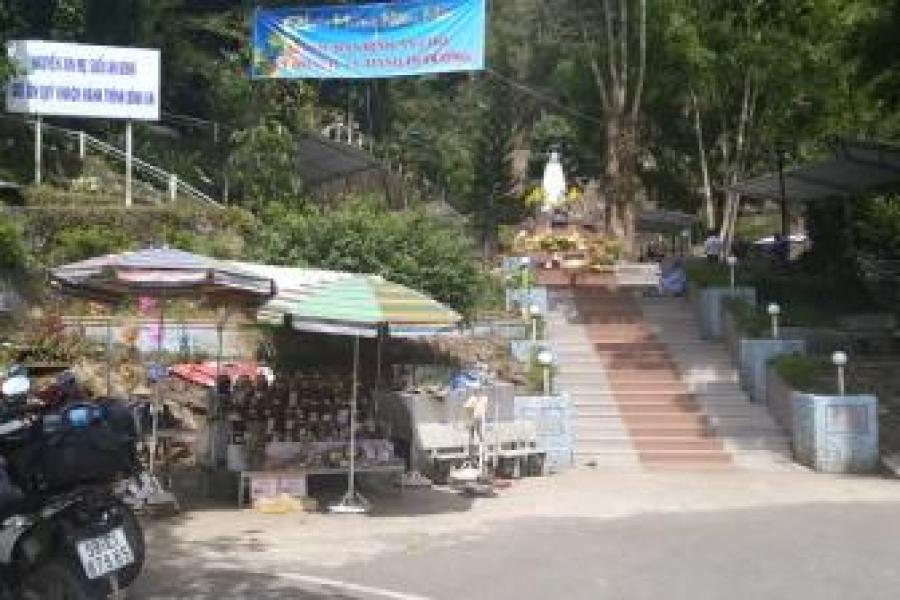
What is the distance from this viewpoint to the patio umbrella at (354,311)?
38.7 feet

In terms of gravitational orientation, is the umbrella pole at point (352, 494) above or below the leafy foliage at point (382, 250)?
below

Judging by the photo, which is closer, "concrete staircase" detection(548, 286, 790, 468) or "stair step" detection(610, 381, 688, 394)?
"concrete staircase" detection(548, 286, 790, 468)

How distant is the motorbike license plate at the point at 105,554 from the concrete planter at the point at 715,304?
14987mm

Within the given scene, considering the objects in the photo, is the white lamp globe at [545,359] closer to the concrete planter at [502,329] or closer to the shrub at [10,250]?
the concrete planter at [502,329]

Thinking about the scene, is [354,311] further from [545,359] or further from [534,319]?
[534,319]

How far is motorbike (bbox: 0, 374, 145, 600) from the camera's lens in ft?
22.5

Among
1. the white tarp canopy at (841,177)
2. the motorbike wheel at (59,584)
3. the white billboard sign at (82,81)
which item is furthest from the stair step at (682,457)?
the white billboard sign at (82,81)

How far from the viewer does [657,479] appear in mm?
15109

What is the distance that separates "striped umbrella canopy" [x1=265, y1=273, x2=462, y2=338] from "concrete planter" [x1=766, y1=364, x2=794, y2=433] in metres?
6.14

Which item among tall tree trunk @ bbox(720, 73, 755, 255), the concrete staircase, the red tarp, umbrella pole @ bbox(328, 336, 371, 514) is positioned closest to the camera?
umbrella pole @ bbox(328, 336, 371, 514)

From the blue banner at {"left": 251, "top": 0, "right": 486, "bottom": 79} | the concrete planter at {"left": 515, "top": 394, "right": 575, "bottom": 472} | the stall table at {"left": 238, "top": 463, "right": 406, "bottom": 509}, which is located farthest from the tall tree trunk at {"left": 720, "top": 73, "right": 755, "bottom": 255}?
the stall table at {"left": 238, "top": 463, "right": 406, "bottom": 509}

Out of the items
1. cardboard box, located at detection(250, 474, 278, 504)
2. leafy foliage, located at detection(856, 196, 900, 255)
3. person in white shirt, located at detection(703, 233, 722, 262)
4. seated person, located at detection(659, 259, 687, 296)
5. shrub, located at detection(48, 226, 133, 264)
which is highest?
leafy foliage, located at detection(856, 196, 900, 255)

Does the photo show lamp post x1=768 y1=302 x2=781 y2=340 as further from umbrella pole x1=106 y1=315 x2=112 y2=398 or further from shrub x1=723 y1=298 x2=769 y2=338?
umbrella pole x1=106 y1=315 x2=112 y2=398

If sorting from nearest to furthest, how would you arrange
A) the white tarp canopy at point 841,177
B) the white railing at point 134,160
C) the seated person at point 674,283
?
the white tarp canopy at point 841,177 → the seated person at point 674,283 → the white railing at point 134,160
